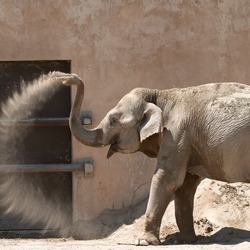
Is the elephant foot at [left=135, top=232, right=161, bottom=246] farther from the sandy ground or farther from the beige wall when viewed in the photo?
the beige wall

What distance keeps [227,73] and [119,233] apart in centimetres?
275

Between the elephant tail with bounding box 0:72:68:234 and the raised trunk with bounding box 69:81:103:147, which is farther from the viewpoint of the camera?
the elephant tail with bounding box 0:72:68:234

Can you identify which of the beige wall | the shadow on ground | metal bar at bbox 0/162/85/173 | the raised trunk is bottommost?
the shadow on ground

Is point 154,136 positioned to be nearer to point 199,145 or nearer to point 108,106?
point 199,145

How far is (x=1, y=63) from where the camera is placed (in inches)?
627

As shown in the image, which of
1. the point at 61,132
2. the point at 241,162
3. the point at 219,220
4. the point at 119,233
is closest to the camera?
the point at 241,162

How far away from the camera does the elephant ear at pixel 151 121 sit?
12719 mm

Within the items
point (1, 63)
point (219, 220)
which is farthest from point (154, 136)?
point (1, 63)

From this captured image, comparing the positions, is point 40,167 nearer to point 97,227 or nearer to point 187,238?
point 97,227

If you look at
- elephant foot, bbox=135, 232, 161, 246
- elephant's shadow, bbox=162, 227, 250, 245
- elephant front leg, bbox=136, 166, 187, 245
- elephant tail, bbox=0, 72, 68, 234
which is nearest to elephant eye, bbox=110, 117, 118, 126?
elephant front leg, bbox=136, 166, 187, 245

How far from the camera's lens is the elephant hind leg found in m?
13.2

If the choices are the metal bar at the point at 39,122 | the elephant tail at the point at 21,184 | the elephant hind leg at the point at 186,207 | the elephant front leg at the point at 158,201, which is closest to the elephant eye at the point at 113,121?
the elephant front leg at the point at 158,201

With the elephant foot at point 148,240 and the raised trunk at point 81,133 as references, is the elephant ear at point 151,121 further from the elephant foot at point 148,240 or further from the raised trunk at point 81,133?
the elephant foot at point 148,240

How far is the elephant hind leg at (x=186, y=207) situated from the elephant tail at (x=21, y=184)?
2837 millimetres
